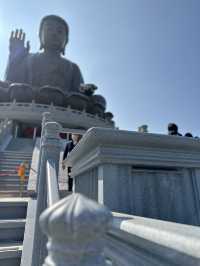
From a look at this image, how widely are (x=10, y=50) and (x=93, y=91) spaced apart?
51.7ft

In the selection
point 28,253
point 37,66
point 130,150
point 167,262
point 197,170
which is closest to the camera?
point 167,262

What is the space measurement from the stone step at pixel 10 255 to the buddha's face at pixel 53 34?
32307mm

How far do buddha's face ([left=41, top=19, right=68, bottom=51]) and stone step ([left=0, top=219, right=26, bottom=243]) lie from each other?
31.9 meters

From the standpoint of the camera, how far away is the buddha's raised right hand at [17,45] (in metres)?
31.5

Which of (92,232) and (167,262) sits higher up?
(92,232)

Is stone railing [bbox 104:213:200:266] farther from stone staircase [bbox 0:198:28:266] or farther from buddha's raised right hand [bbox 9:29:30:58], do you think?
buddha's raised right hand [bbox 9:29:30:58]

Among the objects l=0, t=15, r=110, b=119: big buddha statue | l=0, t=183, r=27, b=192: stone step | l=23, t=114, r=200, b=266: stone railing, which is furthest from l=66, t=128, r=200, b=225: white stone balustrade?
l=0, t=15, r=110, b=119: big buddha statue

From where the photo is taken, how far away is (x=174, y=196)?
7.35 ft

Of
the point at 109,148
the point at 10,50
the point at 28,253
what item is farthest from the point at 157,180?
the point at 10,50

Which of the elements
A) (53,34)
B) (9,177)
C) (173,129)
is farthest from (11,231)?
(53,34)

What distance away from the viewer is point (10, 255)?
259 centimetres

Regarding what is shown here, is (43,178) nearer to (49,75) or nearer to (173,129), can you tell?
(173,129)

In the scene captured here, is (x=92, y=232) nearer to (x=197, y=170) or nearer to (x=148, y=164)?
(x=148, y=164)

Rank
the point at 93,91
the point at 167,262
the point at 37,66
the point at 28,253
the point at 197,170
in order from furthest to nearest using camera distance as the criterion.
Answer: the point at 93,91 < the point at 37,66 < the point at 28,253 < the point at 197,170 < the point at 167,262
